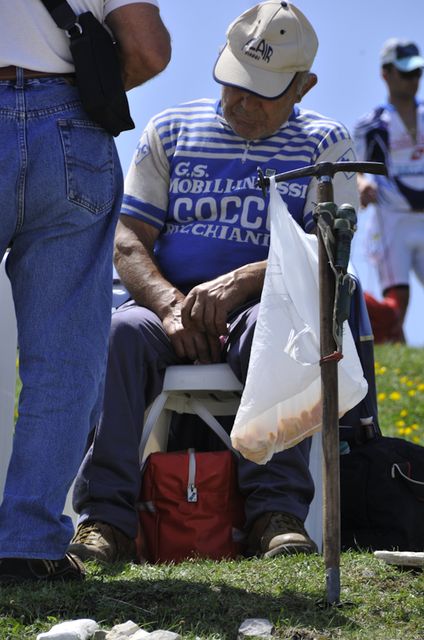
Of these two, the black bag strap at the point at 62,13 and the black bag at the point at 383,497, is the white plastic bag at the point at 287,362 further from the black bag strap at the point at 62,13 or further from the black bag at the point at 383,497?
the black bag at the point at 383,497

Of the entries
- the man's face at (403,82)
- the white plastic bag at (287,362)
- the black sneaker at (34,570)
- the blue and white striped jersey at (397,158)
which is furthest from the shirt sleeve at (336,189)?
the man's face at (403,82)

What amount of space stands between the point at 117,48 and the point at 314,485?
1.55 meters

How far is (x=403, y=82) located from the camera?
938cm

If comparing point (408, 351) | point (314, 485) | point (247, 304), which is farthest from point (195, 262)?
point (408, 351)

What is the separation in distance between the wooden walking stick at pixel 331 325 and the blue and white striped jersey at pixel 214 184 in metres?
1.19

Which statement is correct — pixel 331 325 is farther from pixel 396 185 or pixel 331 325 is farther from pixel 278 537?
pixel 396 185

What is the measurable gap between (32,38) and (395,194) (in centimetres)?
649

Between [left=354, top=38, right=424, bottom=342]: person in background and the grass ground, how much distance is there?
579 cm

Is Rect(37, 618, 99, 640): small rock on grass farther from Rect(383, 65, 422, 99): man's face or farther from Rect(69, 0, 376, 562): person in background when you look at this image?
Rect(383, 65, 422, 99): man's face

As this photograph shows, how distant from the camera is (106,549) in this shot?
378 cm

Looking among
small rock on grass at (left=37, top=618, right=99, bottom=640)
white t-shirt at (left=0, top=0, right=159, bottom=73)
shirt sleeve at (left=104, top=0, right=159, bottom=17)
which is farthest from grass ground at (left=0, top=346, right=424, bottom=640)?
shirt sleeve at (left=104, top=0, right=159, bottom=17)

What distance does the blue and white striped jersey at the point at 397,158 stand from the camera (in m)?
9.21

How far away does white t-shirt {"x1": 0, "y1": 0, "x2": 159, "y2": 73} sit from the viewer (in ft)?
10.5

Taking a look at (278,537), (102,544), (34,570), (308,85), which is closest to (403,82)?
(308,85)
